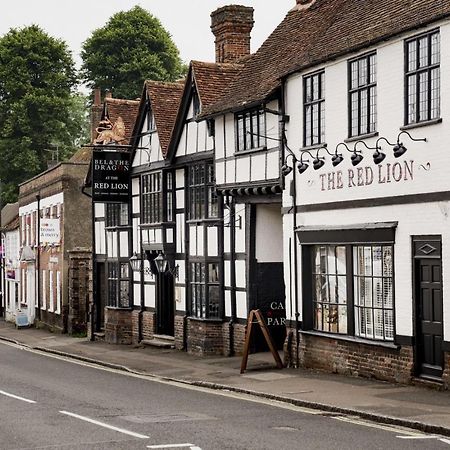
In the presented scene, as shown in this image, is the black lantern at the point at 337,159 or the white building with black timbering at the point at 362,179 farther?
the black lantern at the point at 337,159

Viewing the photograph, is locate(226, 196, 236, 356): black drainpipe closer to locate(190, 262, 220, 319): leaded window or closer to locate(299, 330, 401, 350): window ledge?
locate(190, 262, 220, 319): leaded window

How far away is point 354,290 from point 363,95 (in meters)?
4.24

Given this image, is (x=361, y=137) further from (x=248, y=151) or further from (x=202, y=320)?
(x=202, y=320)

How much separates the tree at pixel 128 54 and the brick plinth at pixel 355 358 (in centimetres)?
4690

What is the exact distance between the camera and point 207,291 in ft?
102

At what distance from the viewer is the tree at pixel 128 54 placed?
7012 centimetres

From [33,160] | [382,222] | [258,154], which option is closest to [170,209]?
[258,154]

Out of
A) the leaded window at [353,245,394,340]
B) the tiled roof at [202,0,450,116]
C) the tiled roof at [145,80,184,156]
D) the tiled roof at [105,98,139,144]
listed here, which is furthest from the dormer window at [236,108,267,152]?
the tiled roof at [105,98,139,144]

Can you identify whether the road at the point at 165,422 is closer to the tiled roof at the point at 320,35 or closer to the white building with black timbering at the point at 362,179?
the white building with black timbering at the point at 362,179

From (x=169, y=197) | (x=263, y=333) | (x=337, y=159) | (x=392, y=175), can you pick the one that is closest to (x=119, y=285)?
(x=169, y=197)

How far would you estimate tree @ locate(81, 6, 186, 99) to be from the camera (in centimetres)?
7012

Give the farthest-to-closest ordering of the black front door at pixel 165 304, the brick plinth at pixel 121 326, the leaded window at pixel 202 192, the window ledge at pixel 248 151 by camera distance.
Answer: the brick plinth at pixel 121 326 < the black front door at pixel 165 304 < the leaded window at pixel 202 192 < the window ledge at pixel 248 151

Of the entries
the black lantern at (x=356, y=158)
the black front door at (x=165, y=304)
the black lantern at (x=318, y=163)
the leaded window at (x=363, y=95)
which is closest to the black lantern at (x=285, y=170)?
the black lantern at (x=318, y=163)

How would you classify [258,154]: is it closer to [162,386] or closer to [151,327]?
[162,386]
